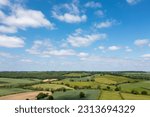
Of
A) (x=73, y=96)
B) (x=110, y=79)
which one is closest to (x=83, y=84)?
(x=110, y=79)

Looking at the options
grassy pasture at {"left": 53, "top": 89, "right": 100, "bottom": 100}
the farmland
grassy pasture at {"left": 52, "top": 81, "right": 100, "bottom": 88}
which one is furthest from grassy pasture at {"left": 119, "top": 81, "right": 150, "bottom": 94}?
grassy pasture at {"left": 53, "top": 89, "right": 100, "bottom": 100}

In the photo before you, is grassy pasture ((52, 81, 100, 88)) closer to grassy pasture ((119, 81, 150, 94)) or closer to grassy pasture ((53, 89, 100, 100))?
grassy pasture ((119, 81, 150, 94))

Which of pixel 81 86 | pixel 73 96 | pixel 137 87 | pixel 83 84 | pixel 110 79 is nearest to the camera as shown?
pixel 73 96

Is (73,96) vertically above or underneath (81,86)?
underneath

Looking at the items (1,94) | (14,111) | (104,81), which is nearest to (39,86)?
(1,94)

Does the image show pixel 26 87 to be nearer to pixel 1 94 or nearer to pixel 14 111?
pixel 1 94

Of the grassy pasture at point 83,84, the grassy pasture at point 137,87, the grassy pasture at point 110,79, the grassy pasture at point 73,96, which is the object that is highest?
the grassy pasture at point 110,79

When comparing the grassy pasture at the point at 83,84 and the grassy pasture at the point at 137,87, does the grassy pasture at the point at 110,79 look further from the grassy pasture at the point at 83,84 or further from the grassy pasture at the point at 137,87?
the grassy pasture at the point at 137,87

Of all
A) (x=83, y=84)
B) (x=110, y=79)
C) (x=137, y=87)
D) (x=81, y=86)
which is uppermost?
(x=110, y=79)

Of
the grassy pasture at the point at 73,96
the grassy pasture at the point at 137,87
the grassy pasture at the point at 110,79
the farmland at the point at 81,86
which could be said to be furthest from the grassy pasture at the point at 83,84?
the grassy pasture at the point at 73,96

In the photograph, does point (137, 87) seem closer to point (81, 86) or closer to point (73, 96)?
point (81, 86)

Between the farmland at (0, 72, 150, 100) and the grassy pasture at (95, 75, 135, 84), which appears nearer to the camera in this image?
the farmland at (0, 72, 150, 100)

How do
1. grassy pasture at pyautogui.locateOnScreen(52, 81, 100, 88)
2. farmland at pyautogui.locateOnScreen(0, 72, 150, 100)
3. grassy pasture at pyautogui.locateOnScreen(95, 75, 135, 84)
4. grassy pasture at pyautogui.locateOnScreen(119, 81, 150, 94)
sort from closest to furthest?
farmland at pyautogui.locateOnScreen(0, 72, 150, 100) → grassy pasture at pyautogui.locateOnScreen(119, 81, 150, 94) → grassy pasture at pyautogui.locateOnScreen(52, 81, 100, 88) → grassy pasture at pyautogui.locateOnScreen(95, 75, 135, 84)
